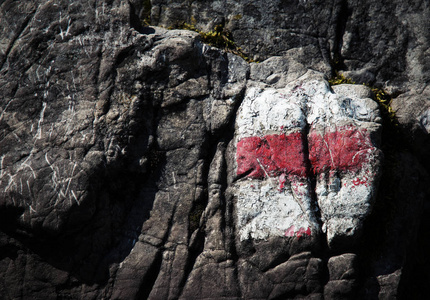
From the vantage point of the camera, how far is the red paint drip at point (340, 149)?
4336mm

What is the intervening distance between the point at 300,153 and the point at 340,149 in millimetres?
435

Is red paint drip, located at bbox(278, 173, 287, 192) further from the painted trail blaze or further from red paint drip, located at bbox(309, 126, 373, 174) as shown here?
red paint drip, located at bbox(309, 126, 373, 174)

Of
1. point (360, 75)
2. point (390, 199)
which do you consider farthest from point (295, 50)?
point (390, 199)

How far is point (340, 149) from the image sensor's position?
14.4 feet

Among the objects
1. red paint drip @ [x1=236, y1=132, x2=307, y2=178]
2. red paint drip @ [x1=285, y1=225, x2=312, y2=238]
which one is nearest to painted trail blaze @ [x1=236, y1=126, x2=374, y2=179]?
red paint drip @ [x1=236, y1=132, x2=307, y2=178]

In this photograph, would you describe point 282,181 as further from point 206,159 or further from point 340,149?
point 206,159

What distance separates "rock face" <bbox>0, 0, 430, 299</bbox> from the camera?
14.0ft

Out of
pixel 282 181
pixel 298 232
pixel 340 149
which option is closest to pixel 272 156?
pixel 282 181

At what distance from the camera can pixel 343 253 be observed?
4223 mm

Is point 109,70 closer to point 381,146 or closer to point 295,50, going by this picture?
point 295,50

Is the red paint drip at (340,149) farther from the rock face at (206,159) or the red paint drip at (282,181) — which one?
the red paint drip at (282,181)

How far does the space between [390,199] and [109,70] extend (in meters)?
3.67

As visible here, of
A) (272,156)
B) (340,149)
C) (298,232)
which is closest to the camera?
(298,232)

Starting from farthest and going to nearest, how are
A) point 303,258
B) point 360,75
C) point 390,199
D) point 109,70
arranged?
point 360,75 < point 109,70 < point 390,199 < point 303,258
